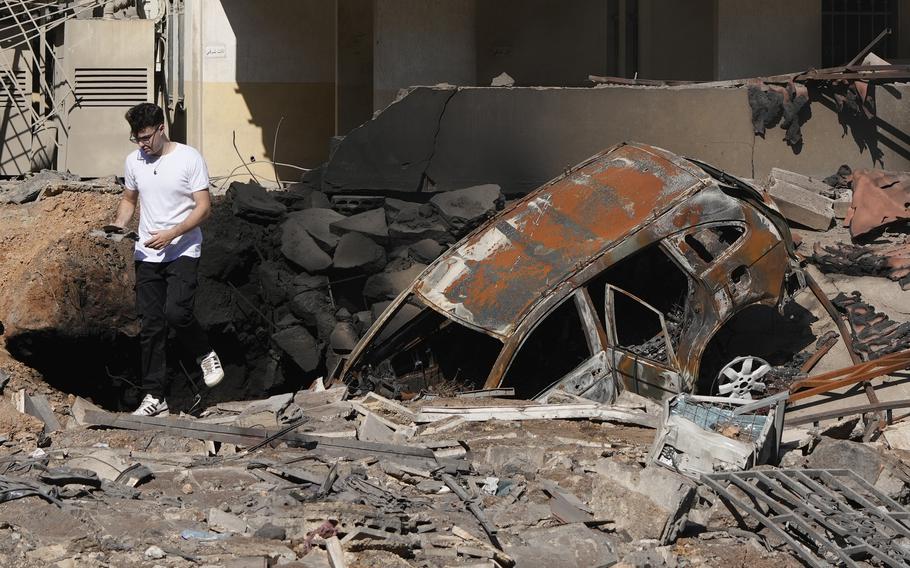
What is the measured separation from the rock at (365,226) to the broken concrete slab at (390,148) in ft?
2.16

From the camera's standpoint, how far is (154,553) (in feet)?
15.6

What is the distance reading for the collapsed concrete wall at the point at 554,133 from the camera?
10.6 meters

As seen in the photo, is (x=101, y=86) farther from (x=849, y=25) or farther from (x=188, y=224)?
(x=188, y=224)

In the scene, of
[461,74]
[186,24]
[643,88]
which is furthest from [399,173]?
[186,24]

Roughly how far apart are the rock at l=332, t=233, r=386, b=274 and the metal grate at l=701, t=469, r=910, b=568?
4.19 m

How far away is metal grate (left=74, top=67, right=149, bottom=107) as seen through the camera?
Result: 16.2m

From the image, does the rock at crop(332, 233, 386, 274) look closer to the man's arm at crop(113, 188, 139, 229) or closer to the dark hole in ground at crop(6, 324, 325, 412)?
the dark hole in ground at crop(6, 324, 325, 412)

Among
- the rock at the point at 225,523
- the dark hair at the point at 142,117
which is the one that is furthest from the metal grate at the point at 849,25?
the rock at the point at 225,523

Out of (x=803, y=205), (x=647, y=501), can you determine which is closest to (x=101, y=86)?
(x=803, y=205)

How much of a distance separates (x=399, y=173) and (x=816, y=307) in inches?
146

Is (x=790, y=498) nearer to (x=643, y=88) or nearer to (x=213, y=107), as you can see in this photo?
(x=643, y=88)

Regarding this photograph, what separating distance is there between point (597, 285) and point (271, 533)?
145 inches

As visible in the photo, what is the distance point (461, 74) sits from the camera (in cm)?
1348

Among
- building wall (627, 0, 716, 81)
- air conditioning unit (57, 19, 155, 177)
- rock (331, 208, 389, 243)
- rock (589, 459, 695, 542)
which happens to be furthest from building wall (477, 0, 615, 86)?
rock (589, 459, 695, 542)
